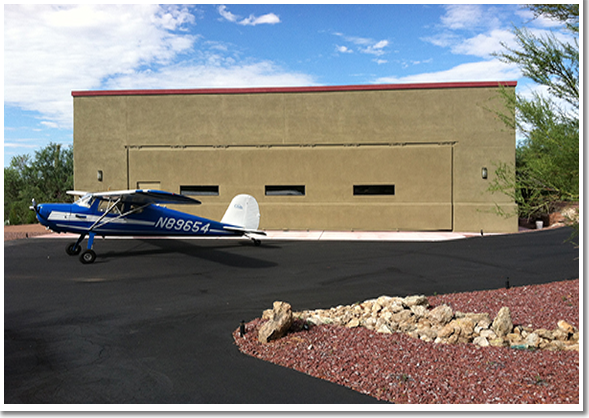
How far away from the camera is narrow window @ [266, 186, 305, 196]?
20.5 meters

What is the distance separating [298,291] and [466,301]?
Answer: 3234 millimetres

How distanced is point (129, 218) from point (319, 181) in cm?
953

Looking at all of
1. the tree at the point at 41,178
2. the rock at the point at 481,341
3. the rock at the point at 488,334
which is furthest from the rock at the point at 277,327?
the tree at the point at 41,178

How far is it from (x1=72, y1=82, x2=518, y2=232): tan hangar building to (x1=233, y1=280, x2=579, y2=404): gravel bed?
13808 millimetres

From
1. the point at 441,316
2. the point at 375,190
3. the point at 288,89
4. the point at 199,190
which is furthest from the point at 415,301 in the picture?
the point at 199,190

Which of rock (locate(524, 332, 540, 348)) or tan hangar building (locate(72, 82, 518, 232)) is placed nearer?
rock (locate(524, 332, 540, 348))

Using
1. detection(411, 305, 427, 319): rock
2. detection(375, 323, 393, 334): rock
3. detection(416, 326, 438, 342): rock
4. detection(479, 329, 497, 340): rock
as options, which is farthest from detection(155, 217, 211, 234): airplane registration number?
detection(479, 329, 497, 340): rock

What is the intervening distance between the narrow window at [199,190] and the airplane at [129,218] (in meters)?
6.80

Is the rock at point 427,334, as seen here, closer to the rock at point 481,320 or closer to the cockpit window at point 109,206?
the rock at point 481,320

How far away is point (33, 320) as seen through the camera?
267 inches

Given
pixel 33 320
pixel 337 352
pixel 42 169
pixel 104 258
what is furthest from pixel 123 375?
pixel 42 169

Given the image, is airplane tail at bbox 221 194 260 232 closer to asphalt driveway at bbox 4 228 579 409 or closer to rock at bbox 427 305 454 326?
asphalt driveway at bbox 4 228 579 409

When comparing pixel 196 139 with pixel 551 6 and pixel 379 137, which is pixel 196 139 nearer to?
pixel 379 137

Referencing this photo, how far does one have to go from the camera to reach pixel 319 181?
20.3 meters
